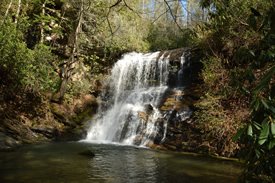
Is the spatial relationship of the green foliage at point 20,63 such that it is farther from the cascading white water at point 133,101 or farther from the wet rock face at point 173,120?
the wet rock face at point 173,120

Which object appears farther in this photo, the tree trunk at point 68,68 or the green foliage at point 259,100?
the tree trunk at point 68,68

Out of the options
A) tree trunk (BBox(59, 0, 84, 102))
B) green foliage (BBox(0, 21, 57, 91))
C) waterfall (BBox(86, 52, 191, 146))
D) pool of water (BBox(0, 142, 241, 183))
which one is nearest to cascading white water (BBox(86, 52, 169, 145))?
waterfall (BBox(86, 52, 191, 146))

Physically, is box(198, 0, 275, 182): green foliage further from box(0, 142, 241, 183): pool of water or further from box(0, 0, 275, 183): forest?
box(0, 142, 241, 183): pool of water

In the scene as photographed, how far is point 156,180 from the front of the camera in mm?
8828

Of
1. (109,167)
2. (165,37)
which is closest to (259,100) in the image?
(109,167)

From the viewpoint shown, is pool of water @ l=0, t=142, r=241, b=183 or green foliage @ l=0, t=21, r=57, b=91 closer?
pool of water @ l=0, t=142, r=241, b=183

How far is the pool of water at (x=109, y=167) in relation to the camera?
882 cm

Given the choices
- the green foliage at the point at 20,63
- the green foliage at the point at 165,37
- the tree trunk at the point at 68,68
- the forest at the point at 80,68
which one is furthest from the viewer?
the green foliage at the point at 165,37

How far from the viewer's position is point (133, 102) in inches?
770

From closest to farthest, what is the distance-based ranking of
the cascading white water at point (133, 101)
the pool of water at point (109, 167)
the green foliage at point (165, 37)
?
the pool of water at point (109, 167)
the cascading white water at point (133, 101)
the green foliage at point (165, 37)

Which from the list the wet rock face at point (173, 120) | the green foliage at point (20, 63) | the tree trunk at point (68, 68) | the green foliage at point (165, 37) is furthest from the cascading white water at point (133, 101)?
the green foliage at point (165, 37)

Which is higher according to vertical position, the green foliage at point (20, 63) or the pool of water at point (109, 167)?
the green foliage at point (20, 63)

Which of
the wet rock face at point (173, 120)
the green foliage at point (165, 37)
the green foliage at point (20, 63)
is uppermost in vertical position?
the green foliage at point (165, 37)

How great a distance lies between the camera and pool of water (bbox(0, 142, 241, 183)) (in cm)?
882
